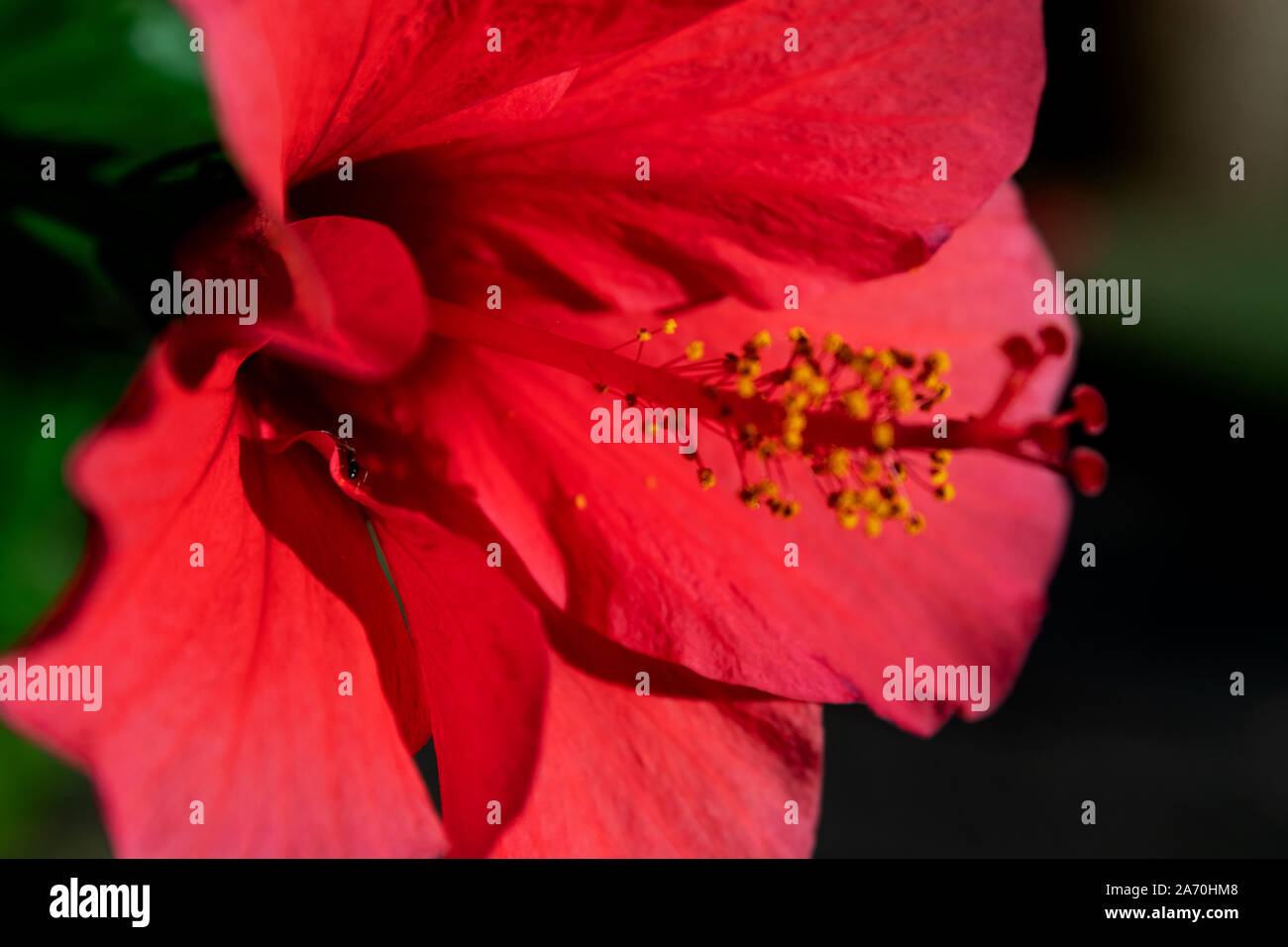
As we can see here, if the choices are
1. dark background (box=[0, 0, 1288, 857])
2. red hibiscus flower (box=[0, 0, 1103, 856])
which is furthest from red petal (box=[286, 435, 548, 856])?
dark background (box=[0, 0, 1288, 857])

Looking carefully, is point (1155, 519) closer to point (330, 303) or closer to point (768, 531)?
point (768, 531)

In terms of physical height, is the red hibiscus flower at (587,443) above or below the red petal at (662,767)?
above

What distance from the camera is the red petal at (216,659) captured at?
60 centimetres

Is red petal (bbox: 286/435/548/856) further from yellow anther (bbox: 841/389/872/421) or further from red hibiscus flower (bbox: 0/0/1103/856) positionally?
yellow anther (bbox: 841/389/872/421)

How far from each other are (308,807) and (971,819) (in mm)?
1586

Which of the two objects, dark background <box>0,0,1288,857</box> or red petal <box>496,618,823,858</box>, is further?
dark background <box>0,0,1288,857</box>

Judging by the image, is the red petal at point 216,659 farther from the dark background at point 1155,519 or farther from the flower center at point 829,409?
the dark background at point 1155,519

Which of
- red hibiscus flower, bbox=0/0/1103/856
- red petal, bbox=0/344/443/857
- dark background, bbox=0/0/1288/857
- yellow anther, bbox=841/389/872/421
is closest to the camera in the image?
red petal, bbox=0/344/443/857

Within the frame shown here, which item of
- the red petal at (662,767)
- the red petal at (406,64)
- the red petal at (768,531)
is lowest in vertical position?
the red petal at (662,767)

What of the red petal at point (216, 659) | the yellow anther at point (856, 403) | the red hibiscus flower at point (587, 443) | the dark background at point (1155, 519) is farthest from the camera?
the dark background at point (1155, 519)

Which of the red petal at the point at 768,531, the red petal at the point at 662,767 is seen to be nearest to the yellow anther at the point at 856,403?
the red petal at the point at 768,531

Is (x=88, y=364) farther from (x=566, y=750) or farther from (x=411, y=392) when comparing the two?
(x=566, y=750)

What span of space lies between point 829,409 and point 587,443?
0.66 ft

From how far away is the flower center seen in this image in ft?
2.83
